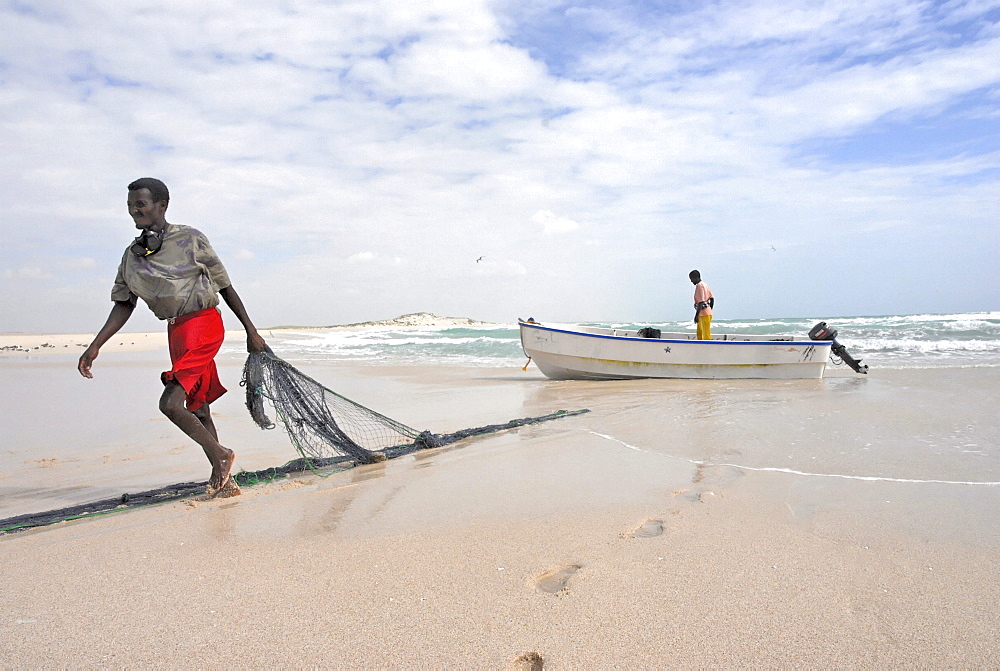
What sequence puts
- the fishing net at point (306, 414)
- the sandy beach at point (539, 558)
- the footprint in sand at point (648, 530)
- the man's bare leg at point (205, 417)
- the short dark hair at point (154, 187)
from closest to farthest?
the sandy beach at point (539, 558)
the footprint in sand at point (648, 530)
the short dark hair at point (154, 187)
the man's bare leg at point (205, 417)
the fishing net at point (306, 414)

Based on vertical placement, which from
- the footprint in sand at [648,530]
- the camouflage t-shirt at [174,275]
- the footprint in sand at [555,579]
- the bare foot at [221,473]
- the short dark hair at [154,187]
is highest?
the short dark hair at [154,187]

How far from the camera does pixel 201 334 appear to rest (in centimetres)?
363

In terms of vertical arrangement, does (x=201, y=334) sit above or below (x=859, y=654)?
above

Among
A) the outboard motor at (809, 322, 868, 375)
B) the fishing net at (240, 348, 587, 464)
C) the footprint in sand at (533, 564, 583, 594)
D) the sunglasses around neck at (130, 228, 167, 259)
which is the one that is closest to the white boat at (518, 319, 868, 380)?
the outboard motor at (809, 322, 868, 375)

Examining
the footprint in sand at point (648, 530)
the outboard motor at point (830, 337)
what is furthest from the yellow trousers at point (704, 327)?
the footprint in sand at point (648, 530)

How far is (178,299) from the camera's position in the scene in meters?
3.54

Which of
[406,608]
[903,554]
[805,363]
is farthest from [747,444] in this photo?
[805,363]

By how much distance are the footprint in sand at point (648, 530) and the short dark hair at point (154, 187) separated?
313 cm

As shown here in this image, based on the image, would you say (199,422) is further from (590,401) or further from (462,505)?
(590,401)

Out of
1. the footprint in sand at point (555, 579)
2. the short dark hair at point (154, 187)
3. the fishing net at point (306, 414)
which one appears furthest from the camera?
the fishing net at point (306, 414)

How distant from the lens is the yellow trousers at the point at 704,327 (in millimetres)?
12062

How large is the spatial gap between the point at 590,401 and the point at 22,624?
7267mm

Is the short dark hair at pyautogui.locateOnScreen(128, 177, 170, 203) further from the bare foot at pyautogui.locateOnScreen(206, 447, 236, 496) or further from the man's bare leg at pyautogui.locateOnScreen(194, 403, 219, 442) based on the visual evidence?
the bare foot at pyautogui.locateOnScreen(206, 447, 236, 496)

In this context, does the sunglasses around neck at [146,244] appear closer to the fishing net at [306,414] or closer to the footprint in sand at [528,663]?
the fishing net at [306,414]
